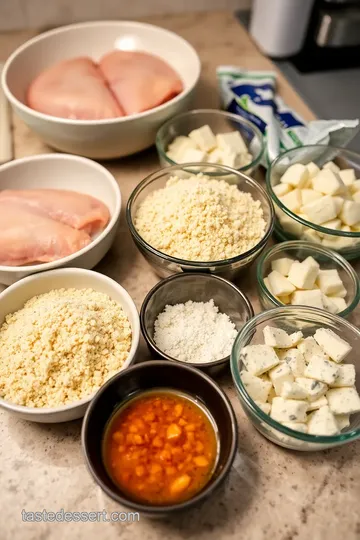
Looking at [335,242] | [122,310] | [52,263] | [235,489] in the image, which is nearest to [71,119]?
[52,263]

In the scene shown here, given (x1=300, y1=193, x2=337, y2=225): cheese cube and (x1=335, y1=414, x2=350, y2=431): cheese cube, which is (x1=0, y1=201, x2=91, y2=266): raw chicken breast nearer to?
(x1=300, y1=193, x2=337, y2=225): cheese cube

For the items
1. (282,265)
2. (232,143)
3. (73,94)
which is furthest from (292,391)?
(73,94)

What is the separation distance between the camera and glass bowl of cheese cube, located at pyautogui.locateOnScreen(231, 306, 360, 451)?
83cm

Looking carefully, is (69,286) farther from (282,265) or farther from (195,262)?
(282,265)

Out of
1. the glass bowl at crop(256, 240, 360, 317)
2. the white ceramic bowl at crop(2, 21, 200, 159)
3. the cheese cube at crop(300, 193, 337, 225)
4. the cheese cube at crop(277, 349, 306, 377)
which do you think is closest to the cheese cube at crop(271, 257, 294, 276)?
the glass bowl at crop(256, 240, 360, 317)

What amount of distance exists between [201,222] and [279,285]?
21cm

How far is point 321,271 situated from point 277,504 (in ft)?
1.62

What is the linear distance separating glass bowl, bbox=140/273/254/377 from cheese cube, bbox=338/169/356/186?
453mm

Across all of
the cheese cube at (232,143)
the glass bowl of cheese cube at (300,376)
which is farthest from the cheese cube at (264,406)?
the cheese cube at (232,143)

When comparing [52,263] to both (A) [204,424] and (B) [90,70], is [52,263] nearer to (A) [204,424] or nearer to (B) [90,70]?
(A) [204,424]

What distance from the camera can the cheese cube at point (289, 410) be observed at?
0.83 m

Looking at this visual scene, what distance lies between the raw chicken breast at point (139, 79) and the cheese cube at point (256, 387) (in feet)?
2.55

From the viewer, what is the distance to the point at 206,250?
3.46ft

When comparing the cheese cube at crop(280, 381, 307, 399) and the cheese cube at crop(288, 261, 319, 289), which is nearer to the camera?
the cheese cube at crop(280, 381, 307, 399)
